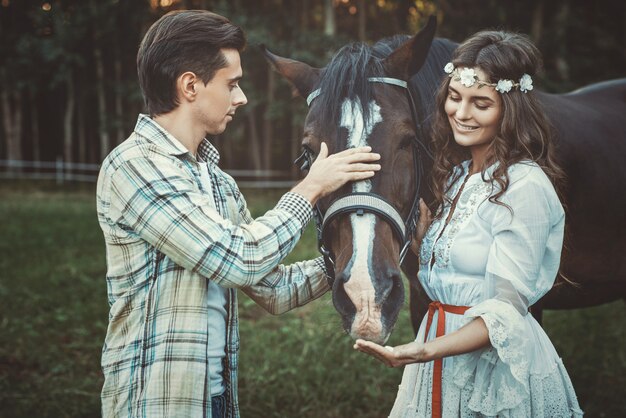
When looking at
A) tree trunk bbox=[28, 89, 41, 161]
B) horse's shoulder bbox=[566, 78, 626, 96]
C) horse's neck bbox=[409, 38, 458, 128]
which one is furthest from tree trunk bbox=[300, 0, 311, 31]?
horse's neck bbox=[409, 38, 458, 128]

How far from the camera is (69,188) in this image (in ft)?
55.8

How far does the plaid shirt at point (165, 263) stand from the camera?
1.67 m

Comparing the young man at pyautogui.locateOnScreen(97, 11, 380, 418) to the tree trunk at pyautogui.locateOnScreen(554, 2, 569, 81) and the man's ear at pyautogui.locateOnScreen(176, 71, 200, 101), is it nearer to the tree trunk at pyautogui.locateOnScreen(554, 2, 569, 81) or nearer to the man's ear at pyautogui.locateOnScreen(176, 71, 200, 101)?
the man's ear at pyautogui.locateOnScreen(176, 71, 200, 101)

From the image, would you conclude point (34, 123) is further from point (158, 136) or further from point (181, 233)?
point (181, 233)

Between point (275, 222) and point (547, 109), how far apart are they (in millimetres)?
1706

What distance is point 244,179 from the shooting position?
18062 mm

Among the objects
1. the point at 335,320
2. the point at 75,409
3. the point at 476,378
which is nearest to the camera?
the point at 476,378

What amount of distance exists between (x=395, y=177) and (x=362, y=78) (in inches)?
15.4

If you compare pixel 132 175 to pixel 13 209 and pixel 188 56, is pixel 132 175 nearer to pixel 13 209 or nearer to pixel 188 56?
pixel 188 56

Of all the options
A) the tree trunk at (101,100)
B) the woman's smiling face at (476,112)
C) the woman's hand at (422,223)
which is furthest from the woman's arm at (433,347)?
the tree trunk at (101,100)

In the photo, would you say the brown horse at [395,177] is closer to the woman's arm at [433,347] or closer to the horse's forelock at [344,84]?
the horse's forelock at [344,84]

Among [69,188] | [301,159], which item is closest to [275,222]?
[301,159]

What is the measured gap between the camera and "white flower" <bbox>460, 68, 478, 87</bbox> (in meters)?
1.83

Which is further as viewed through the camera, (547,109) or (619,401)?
(619,401)
